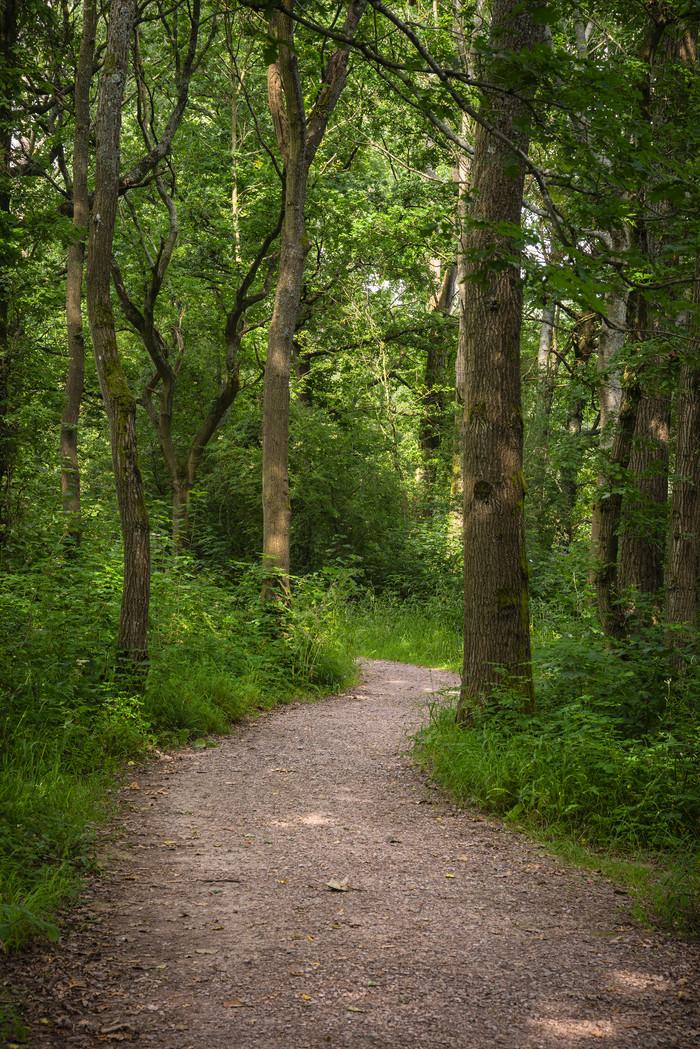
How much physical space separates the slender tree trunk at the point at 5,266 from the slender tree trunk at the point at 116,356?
180 cm

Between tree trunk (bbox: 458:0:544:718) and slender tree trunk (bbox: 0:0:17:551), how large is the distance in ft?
15.8

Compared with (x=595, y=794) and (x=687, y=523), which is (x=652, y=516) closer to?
(x=687, y=523)

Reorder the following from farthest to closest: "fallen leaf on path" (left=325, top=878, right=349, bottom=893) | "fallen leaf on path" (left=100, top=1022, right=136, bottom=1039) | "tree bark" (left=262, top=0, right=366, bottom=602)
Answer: "tree bark" (left=262, top=0, right=366, bottom=602)
"fallen leaf on path" (left=325, top=878, right=349, bottom=893)
"fallen leaf on path" (left=100, top=1022, right=136, bottom=1039)

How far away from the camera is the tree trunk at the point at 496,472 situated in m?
6.13

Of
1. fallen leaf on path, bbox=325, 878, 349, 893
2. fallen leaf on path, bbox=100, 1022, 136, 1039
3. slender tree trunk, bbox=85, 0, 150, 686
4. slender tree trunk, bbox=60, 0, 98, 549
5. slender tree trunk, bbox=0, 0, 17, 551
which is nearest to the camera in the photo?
fallen leaf on path, bbox=100, 1022, 136, 1039

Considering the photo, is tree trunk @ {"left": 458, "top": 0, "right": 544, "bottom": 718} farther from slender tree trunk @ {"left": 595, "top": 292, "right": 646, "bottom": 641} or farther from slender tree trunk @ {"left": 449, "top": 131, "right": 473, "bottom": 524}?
slender tree trunk @ {"left": 449, "top": 131, "right": 473, "bottom": 524}

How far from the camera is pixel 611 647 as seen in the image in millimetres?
6461

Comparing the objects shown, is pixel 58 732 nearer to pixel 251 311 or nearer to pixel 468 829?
pixel 468 829

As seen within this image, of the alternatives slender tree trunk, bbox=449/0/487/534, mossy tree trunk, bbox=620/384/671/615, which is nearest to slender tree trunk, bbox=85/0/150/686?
mossy tree trunk, bbox=620/384/671/615

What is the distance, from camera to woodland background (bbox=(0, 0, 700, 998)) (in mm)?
4145

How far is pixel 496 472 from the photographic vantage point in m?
6.16

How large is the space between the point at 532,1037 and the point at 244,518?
15.1 metres

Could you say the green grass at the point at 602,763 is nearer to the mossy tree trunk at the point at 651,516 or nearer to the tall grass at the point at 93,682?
the tall grass at the point at 93,682

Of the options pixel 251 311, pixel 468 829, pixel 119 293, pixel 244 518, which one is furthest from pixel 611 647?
pixel 251 311
